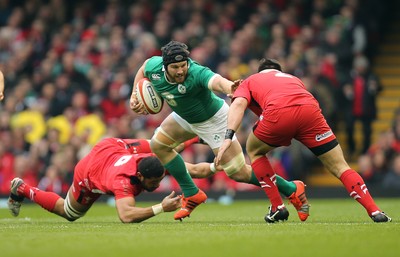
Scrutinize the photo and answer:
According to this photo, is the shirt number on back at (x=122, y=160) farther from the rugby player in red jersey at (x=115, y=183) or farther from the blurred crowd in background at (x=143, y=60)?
the blurred crowd in background at (x=143, y=60)

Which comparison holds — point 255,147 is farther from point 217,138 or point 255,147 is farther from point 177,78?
point 177,78

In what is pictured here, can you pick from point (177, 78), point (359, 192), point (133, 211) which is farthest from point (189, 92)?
point (359, 192)

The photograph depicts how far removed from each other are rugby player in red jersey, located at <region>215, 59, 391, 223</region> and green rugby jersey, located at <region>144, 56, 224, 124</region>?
704mm

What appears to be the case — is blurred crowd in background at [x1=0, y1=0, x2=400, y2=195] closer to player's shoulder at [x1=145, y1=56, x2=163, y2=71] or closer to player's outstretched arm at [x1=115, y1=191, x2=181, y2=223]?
player's shoulder at [x1=145, y1=56, x2=163, y2=71]

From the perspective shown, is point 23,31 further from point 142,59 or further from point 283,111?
point 283,111

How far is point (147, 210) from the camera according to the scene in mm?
11508

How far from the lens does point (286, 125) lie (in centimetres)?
1109

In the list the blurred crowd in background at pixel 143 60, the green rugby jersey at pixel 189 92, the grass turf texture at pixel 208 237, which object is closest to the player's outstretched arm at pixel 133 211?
the grass turf texture at pixel 208 237

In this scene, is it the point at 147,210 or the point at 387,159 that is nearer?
the point at 147,210

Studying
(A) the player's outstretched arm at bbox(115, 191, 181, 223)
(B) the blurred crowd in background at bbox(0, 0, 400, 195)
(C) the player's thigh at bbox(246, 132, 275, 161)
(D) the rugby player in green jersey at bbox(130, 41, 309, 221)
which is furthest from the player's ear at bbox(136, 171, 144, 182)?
(B) the blurred crowd in background at bbox(0, 0, 400, 195)

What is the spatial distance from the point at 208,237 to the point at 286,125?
6.63 ft

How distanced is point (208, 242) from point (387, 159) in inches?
404

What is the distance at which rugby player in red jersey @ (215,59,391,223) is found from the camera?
1106cm

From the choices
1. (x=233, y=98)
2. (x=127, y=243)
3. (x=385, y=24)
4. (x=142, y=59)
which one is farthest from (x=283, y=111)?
(x=385, y=24)
